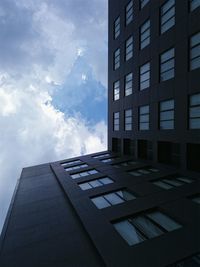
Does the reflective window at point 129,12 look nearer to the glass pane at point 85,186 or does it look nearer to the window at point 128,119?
the window at point 128,119

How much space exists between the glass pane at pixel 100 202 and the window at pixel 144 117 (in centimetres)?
1070

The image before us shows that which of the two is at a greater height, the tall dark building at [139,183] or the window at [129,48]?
the window at [129,48]

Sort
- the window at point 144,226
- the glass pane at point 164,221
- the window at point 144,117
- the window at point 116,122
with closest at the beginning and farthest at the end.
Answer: the window at point 144,226
the glass pane at point 164,221
the window at point 144,117
the window at point 116,122

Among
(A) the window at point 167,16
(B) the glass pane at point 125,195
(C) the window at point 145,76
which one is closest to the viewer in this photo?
(B) the glass pane at point 125,195

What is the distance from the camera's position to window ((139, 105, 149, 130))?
24369 millimetres

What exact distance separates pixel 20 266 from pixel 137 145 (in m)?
19.0

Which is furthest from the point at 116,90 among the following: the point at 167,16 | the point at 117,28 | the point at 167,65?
the point at 167,16

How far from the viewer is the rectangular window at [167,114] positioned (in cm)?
2027

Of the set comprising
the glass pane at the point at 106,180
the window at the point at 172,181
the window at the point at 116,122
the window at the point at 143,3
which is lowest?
the glass pane at the point at 106,180

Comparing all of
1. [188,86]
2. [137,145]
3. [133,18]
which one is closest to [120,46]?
[133,18]

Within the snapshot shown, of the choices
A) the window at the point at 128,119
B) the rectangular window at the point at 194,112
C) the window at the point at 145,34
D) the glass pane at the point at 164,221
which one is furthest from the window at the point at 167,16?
the glass pane at the point at 164,221

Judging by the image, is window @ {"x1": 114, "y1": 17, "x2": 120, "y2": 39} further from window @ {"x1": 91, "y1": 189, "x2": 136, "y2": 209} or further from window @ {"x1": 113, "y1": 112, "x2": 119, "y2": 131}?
window @ {"x1": 91, "y1": 189, "x2": 136, "y2": 209}

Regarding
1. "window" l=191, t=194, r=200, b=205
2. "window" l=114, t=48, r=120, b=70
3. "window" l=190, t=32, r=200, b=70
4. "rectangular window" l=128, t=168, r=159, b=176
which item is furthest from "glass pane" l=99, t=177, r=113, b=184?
"window" l=114, t=48, r=120, b=70

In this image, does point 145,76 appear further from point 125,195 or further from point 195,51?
point 125,195
